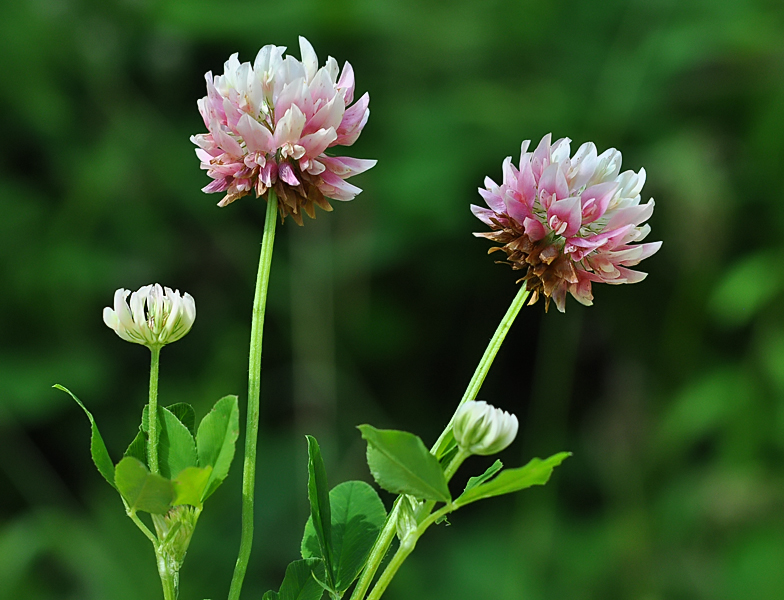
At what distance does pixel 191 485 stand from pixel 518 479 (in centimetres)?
19

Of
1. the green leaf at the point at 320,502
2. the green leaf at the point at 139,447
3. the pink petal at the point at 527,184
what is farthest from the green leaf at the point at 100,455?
the pink petal at the point at 527,184

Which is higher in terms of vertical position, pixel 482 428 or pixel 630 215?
pixel 630 215

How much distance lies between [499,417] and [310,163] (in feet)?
0.73

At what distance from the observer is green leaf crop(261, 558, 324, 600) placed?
0.59m

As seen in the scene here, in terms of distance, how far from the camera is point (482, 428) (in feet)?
1.77

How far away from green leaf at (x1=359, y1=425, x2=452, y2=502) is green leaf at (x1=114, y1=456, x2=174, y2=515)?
0.12 metres

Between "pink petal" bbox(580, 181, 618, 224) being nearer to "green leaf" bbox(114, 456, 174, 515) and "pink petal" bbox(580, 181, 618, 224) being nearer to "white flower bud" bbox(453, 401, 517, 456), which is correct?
"white flower bud" bbox(453, 401, 517, 456)

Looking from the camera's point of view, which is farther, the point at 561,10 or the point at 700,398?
the point at 561,10

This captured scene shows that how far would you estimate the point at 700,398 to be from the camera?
2.38 metres

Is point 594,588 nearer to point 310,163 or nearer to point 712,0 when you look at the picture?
point 712,0

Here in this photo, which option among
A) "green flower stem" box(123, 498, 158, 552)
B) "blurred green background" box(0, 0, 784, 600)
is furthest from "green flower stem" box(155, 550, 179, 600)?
"blurred green background" box(0, 0, 784, 600)

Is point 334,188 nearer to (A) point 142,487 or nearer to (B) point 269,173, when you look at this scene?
(B) point 269,173

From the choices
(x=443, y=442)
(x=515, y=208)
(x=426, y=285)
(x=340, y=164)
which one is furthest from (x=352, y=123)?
(x=426, y=285)

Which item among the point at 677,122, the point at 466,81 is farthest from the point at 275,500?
the point at 677,122
